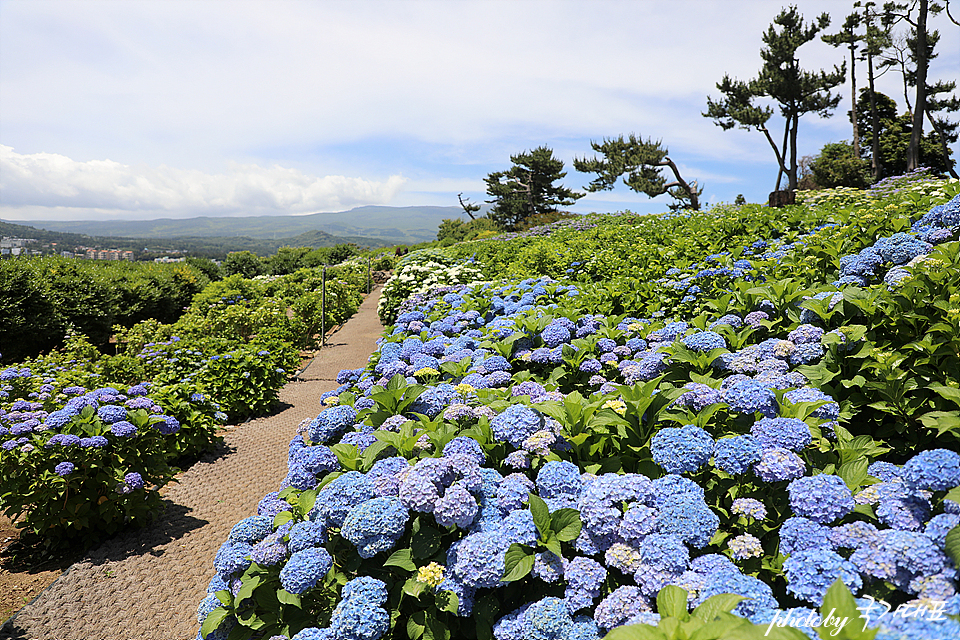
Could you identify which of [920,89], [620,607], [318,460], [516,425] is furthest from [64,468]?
[920,89]

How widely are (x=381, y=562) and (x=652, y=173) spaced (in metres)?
25.3

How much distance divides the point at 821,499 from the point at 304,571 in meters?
1.79

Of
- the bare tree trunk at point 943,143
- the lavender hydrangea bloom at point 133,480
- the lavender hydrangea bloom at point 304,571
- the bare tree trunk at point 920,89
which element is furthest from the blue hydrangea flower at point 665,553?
the bare tree trunk at point 943,143

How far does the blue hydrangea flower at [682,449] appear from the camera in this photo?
6.39ft

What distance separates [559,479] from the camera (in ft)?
6.42

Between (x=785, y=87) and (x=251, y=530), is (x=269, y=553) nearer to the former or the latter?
(x=251, y=530)

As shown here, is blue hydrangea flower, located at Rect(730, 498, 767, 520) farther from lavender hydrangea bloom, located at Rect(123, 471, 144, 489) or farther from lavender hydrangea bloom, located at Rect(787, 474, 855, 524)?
lavender hydrangea bloom, located at Rect(123, 471, 144, 489)

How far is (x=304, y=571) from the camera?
1788 mm

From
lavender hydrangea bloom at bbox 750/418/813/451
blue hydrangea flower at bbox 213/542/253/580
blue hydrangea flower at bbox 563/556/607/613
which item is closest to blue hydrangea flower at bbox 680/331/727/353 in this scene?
lavender hydrangea bloom at bbox 750/418/813/451

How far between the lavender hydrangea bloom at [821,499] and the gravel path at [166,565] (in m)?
3.07

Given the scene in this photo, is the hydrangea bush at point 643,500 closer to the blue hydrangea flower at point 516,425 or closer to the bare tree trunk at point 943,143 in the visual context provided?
the blue hydrangea flower at point 516,425

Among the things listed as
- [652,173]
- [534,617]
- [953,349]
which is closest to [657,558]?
[534,617]

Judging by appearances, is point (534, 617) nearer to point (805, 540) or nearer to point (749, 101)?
point (805, 540)

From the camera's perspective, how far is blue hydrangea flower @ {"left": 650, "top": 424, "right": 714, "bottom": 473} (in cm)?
195
